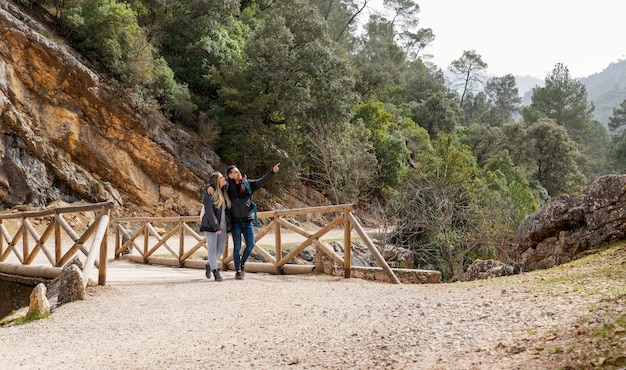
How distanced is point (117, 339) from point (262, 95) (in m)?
20.5

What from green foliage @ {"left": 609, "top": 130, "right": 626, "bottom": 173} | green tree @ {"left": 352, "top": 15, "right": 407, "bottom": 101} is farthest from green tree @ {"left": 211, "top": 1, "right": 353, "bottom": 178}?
green foliage @ {"left": 609, "top": 130, "right": 626, "bottom": 173}

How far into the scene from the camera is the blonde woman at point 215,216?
25.3 ft

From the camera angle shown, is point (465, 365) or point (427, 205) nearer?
point (465, 365)

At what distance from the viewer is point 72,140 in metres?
19.4

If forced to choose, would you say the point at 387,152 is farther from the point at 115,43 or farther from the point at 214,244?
the point at 214,244

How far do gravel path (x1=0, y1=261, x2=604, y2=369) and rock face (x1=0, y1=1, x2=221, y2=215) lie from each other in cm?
1355

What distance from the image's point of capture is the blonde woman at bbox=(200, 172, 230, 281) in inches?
304

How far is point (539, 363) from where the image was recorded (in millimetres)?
2895

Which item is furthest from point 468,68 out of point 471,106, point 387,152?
point 387,152

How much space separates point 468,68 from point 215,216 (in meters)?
62.7

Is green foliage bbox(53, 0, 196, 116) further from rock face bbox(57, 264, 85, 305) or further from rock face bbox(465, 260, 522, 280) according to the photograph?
rock face bbox(465, 260, 522, 280)

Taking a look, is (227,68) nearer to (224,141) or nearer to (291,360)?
(224,141)

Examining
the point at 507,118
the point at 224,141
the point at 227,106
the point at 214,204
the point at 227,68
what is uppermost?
the point at 507,118

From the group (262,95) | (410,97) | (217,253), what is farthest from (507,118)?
(217,253)
